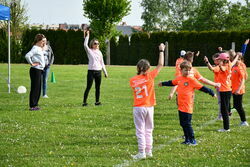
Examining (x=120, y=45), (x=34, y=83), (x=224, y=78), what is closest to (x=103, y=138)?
(x=224, y=78)

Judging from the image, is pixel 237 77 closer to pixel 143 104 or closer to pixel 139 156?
pixel 143 104

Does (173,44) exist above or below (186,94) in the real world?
above

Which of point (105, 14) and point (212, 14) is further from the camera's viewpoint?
point (212, 14)

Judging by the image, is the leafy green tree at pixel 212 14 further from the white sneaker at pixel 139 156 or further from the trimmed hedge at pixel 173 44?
the white sneaker at pixel 139 156

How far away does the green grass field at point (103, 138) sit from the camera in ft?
23.7

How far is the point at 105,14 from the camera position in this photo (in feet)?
159

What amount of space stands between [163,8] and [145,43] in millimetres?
48245

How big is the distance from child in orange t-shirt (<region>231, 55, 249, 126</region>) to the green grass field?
11.8 inches

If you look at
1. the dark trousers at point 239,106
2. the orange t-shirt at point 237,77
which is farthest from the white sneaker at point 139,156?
the orange t-shirt at point 237,77

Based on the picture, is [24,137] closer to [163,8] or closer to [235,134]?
[235,134]

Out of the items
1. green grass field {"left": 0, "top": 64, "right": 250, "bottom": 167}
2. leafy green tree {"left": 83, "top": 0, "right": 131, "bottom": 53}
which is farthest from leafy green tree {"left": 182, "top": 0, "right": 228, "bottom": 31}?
green grass field {"left": 0, "top": 64, "right": 250, "bottom": 167}

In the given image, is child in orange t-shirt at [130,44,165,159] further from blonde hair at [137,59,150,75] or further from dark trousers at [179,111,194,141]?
dark trousers at [179,111,194,141]

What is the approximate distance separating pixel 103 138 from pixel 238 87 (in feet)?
12.1

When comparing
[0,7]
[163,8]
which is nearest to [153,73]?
[0,7]
